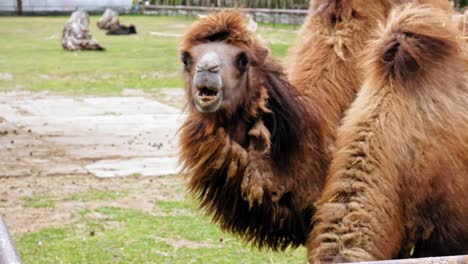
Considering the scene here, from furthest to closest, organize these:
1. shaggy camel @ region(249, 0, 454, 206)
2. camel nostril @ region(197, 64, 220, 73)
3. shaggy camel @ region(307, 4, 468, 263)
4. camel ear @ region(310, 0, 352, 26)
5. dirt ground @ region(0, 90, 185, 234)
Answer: dirt ground @ region(0, 90, 185, 234) → camel ear @ region(310, 0, 352, 26) → shaggy camel @ region(249, 0, 454, 206) → camel nostril @ region(197, 64, 220, 73) → shaggy camel @ region(307, 4, 468, 263)

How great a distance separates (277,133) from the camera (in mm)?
4180

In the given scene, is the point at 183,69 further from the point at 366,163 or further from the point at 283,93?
the point at 366,163

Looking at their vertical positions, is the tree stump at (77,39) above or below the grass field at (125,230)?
below

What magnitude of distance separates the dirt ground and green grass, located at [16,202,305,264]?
1.04ft

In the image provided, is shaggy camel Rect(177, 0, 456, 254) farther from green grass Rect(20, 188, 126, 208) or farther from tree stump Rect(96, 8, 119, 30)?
tree stump Rect(96, 8, 119, 30)

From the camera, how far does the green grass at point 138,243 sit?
6.63m

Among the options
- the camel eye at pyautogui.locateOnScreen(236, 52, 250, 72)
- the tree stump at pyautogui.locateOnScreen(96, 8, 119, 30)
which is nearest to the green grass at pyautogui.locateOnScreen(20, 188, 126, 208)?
the camel eye at pyautogui.locateOnScreen(236, 52, 250, 72)

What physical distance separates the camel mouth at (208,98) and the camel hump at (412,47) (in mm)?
757

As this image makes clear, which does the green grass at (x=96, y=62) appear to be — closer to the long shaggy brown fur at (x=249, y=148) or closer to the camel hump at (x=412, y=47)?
the long shaggy brown fur at (x=249, y=148)

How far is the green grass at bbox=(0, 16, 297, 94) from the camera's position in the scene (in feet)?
58.8

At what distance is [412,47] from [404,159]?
1.85ft

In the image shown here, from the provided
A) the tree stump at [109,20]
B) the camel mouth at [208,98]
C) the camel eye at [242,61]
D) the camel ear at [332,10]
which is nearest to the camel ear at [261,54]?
the camel eye at [242,61]

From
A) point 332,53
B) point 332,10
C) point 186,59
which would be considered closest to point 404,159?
point 186,59

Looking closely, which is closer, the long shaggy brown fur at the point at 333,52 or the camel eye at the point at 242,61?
the camel eye at the point at 242,61
